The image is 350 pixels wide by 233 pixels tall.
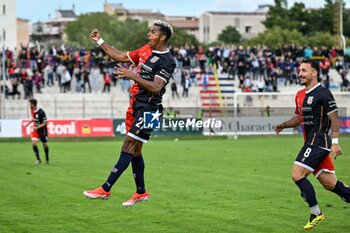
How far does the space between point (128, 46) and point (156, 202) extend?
104m

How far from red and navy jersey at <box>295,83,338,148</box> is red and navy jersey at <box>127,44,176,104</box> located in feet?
7.28

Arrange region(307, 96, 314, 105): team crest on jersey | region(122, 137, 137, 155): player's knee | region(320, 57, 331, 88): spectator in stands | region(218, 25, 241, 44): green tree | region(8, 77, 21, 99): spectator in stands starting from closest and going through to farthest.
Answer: region(122, 137, 137, 155): player's knee
region(307, 96, 314, 105): team crest on jersey
region(8, 77, 21, 99): spectator in stands
region(320, 57, 331, 88): spectator in stands
region(218, 25, 241, 44): green tree

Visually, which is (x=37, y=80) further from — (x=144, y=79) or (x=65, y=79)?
(x=144, y=79)

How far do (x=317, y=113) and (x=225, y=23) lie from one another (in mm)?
162142

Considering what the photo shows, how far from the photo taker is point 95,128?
1959 inches

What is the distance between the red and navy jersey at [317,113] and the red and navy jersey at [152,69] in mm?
2219

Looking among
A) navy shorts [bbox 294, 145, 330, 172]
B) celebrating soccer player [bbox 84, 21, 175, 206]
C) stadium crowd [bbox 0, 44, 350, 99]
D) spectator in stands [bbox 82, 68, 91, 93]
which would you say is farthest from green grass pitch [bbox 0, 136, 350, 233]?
spectator in stands [bbox 82, 68, 91, 93]

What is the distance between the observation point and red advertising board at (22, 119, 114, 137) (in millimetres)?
48750

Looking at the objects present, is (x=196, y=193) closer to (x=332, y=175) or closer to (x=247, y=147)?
(x=332, y=175)

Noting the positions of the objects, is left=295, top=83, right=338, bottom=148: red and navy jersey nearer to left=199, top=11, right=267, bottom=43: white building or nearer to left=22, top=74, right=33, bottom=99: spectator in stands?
left=22, top=74, right=33, bottom=99: spectator in stands

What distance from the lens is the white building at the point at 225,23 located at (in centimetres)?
17250

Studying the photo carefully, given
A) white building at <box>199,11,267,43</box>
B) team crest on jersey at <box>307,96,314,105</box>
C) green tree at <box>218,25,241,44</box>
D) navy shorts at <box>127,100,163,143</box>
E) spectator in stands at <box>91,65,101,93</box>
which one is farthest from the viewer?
white building at <box>199,11,267,43</box>

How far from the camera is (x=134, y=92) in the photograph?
44.3 ft

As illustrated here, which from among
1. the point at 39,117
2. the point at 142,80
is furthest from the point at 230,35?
the point at 142,80
